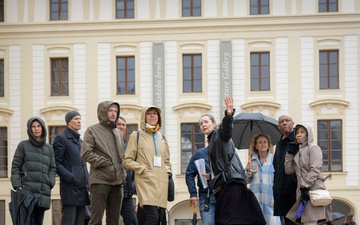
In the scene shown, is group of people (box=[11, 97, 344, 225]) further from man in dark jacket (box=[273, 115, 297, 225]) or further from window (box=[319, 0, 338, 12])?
window (box=[319, 0, 338, 12])

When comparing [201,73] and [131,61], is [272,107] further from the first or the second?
A: [131,61]

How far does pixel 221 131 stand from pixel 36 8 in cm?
2848

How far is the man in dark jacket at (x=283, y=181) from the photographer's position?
12195mm

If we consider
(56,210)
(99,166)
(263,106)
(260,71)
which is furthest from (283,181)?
(56,210)

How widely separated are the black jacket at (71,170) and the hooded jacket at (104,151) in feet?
3.00

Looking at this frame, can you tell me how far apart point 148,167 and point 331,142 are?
25.5m

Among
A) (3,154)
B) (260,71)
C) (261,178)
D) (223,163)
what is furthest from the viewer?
(3,154)

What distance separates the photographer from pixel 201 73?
36.8m

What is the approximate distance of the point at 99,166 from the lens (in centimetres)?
1132

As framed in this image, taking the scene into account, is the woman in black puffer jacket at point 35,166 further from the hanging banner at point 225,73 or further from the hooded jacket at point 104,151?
the hanging banner at point 225,73

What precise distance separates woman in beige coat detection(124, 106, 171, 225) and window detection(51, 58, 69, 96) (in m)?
26.1

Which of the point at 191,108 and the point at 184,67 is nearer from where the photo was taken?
the point at 191,108

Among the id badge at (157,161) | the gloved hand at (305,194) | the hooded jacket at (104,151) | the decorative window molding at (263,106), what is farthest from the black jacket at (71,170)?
the decorative window molding at (263,106)

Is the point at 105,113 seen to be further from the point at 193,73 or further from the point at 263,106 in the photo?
→ the point at 193,73
